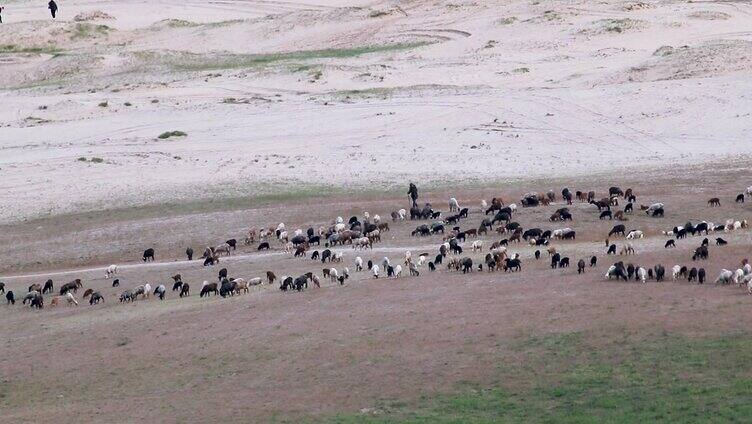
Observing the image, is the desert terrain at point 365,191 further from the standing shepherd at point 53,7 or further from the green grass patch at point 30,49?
the standing shepherd at point 53,7

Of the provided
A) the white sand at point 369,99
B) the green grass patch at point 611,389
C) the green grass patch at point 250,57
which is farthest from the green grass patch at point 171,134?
the green grass patch at point 611,389

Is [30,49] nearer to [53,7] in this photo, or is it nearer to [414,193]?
[53,7]

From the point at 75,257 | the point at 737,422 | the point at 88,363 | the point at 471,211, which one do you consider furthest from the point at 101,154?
the point at 737,422

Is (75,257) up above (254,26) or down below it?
below

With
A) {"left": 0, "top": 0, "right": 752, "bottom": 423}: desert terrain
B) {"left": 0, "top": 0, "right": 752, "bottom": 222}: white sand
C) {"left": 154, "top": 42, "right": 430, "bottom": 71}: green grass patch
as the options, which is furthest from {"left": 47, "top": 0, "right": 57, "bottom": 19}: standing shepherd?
{"left": 154, "top": 42, "right": 430, "bottom": 71}: green grass patch

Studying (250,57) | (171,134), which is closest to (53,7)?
(250,57)

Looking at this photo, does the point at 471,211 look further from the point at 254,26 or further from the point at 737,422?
the point at 254,26
